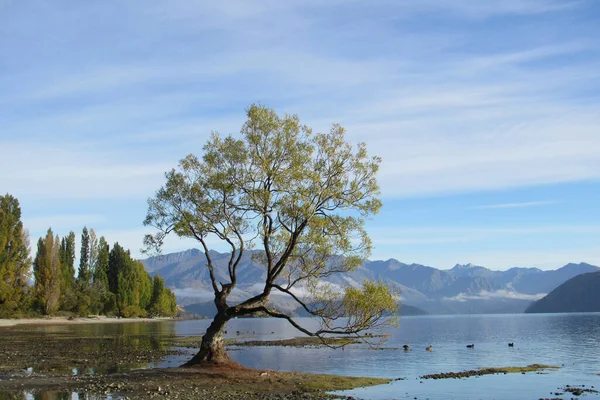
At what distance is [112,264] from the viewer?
194m

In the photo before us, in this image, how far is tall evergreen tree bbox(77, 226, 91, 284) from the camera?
18262 centimetres

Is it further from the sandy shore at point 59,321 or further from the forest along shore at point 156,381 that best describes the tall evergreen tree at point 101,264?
the forest along shore at point 156,381

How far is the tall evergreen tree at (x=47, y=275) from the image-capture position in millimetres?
144875

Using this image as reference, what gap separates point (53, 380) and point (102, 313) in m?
158

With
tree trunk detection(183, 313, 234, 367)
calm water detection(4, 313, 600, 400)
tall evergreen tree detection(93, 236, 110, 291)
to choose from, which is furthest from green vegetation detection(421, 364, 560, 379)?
tall evergreen tree detection(93, 236, 110, 291)

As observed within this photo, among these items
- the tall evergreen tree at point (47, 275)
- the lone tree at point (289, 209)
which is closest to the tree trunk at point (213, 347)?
the lone tree at point (289, 209)

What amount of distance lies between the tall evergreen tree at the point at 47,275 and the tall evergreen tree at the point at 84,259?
32182 millimetres

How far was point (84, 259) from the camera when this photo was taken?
18550 centimetres

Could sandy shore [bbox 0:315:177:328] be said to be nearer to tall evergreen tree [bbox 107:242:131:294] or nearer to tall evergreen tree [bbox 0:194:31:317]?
tall evergreen tree [bbox 0:194:31:317]

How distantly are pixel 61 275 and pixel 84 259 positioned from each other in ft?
117

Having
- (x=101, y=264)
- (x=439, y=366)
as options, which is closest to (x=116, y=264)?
(x=101, y=264)

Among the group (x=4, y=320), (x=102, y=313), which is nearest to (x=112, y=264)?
(x=102, y=313)

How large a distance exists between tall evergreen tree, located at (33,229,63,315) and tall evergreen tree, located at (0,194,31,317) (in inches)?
386

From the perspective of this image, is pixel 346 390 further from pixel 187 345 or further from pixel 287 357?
pixel 187 345
